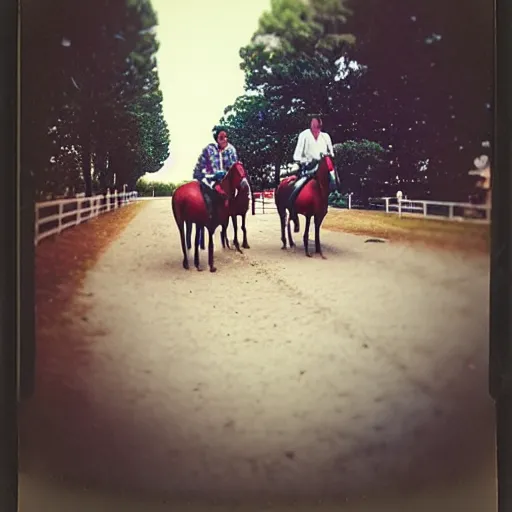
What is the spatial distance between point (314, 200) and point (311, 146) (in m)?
0.14

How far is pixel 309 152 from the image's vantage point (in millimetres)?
1542

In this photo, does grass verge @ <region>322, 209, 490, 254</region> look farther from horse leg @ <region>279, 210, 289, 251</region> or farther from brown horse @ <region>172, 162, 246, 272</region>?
brown horse @ <region>172, 162, 246, 272</region>

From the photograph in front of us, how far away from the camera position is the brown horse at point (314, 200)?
61.0 inches

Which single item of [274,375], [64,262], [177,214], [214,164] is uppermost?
[214,164]

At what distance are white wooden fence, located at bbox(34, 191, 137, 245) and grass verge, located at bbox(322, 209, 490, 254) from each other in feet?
1.84

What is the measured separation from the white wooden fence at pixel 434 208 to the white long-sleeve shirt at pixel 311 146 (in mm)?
214

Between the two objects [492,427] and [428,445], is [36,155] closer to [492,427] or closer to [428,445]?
[428,445]

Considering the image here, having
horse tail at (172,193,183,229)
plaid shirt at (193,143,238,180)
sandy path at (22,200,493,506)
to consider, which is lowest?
sandy path at (22,200,493,506)

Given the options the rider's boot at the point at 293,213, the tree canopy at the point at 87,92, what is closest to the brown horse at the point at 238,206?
the rider's boot at the point at 293,213

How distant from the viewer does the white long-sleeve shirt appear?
1.53 meters

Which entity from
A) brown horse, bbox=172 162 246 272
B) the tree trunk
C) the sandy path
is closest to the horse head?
brown horse, bbox=172 162 246 272

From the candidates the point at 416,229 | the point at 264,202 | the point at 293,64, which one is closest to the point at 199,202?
the point at 264,202

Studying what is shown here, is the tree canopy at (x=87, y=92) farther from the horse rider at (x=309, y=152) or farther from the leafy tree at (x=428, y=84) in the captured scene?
the leafy tree at (x=428, y=84)

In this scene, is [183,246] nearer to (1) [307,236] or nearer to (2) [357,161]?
(1) [307,236]
